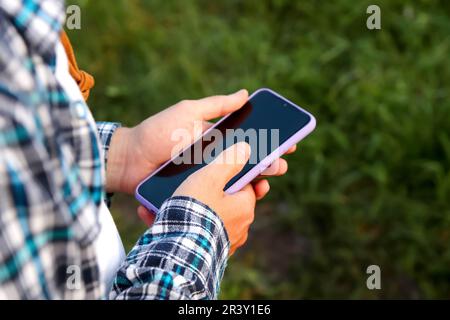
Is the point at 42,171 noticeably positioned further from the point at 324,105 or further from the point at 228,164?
the point at 324,105

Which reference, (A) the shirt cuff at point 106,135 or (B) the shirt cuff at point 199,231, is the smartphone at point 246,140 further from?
(B) the shirt cuff at point 199,231

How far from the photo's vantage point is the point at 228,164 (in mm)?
1036

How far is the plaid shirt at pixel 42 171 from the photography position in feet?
1.98

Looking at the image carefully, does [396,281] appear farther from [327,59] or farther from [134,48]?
[134,48]

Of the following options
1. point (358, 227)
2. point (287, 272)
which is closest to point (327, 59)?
point (358, 227)

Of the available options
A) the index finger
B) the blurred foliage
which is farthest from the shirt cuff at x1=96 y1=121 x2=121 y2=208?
the blurred foliage

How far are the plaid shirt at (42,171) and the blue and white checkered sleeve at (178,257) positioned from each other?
0.26 ft

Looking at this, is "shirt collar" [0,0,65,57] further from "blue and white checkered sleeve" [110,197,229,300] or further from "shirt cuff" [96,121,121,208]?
"shirt cuff" [96,121,121,208]

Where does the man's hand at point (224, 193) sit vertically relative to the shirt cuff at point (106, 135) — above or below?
below

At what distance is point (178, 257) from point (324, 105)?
1.23m

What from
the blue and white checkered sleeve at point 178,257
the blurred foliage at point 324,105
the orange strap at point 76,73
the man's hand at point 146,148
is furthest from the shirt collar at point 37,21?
the blurred foliage at point 324,105

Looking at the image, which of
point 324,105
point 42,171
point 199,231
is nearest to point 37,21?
point 42,171

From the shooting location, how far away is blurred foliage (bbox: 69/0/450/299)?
169 cm
